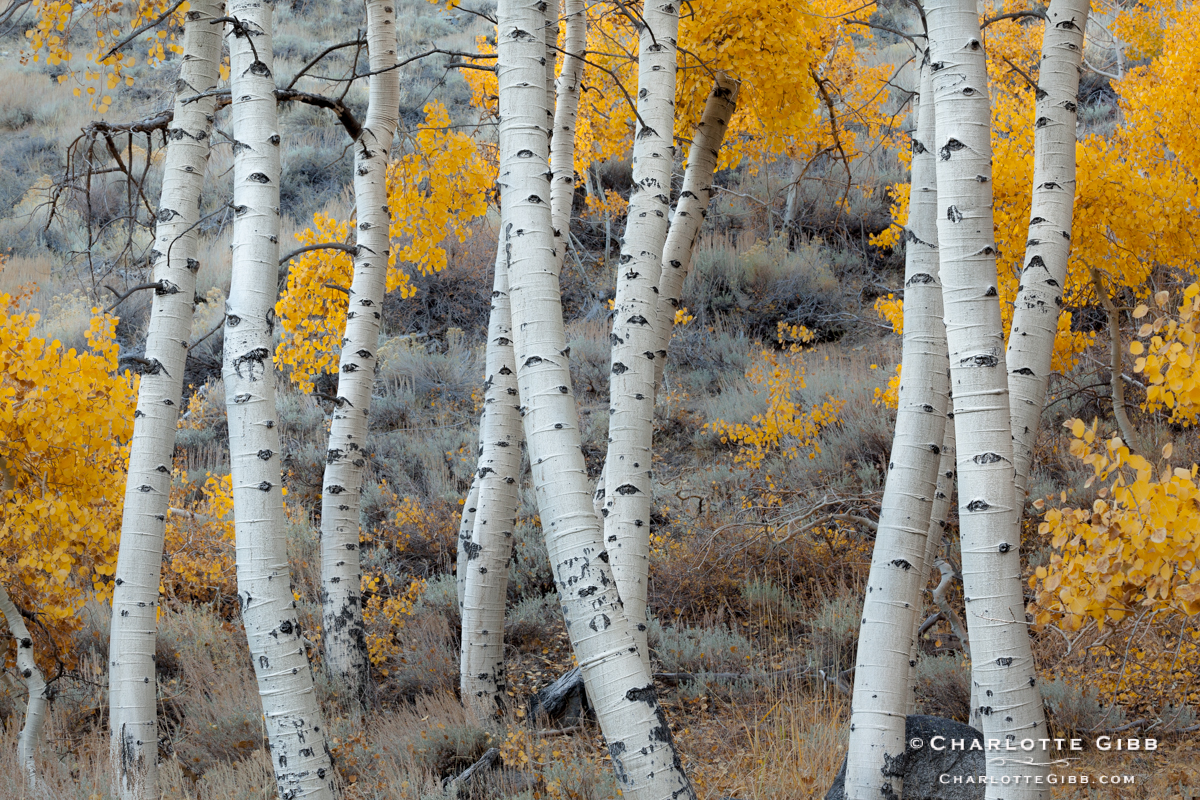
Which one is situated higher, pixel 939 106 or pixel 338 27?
pixel 338 27

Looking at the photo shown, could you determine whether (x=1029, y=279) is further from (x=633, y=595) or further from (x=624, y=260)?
(x=633, y=595)

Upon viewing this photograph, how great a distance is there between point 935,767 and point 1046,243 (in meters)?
2.02

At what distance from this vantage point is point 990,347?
2209 millimetres

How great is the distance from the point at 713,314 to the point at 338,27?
18193 mm

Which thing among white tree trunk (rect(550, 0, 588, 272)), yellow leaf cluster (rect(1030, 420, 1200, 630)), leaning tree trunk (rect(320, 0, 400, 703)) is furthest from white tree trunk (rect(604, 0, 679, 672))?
leaning tree trunk (rect(320, 0, 400, 703))

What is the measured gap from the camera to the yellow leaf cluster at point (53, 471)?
4.07m

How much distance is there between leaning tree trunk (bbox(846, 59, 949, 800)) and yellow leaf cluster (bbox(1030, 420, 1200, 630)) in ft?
1.98

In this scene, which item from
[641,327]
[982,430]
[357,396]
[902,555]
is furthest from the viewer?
[357,396]

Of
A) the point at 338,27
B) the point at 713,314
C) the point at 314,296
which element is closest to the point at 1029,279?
the point at 314,296

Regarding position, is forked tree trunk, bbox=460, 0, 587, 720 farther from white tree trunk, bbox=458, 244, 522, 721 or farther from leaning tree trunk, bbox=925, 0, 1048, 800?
leaning tree trunk, bbox=925, 0, 1048, 800

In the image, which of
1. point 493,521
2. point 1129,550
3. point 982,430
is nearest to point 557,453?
point 982,430

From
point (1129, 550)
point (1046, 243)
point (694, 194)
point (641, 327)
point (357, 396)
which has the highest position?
point (694, 194)

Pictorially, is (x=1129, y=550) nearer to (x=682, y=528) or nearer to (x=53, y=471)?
(x=53, y=471)

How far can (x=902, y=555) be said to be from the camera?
2785 millimetres
